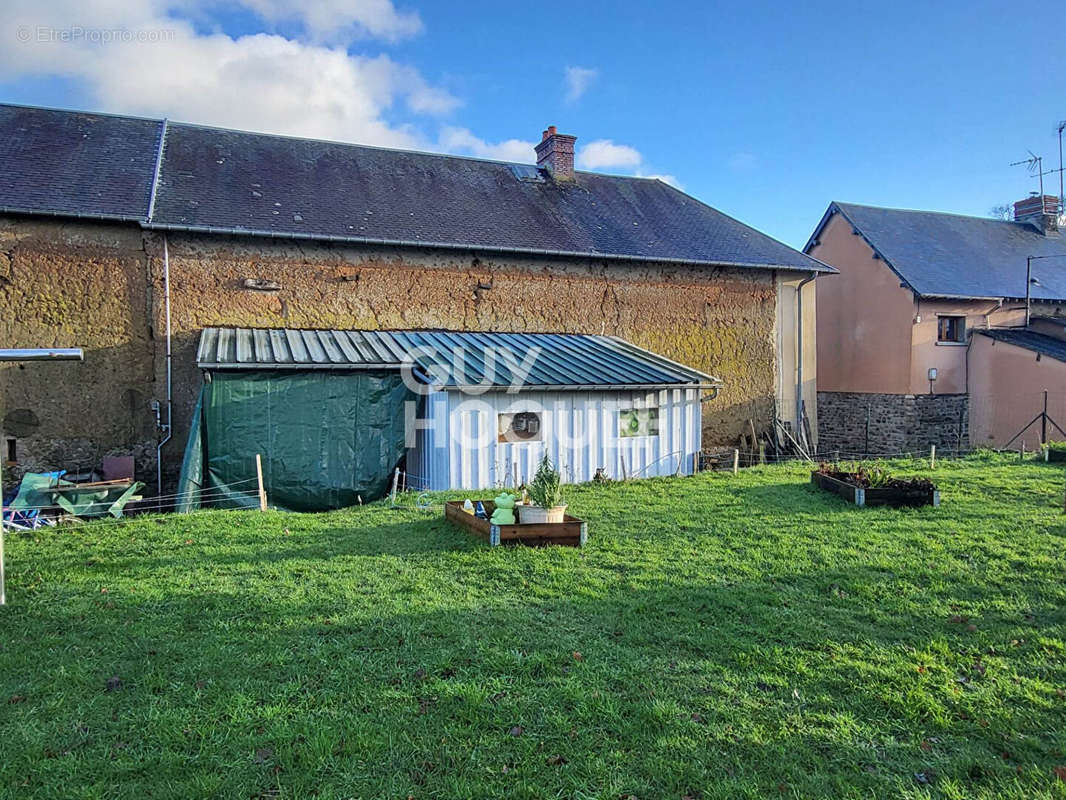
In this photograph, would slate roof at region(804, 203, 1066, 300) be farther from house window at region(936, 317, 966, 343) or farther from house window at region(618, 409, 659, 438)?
house window at region(618, 409, 659, 438)

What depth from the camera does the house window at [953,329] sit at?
62.5ft

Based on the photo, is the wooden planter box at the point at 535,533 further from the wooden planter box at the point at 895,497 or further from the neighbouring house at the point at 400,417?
the wooden planter box at the point at 895,497

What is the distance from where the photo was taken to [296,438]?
11.0 metres

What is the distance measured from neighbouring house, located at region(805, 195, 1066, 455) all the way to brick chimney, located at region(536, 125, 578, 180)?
8.71 metres

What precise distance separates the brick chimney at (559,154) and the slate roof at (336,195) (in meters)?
0.32

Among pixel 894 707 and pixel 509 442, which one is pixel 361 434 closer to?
pixel 509 442

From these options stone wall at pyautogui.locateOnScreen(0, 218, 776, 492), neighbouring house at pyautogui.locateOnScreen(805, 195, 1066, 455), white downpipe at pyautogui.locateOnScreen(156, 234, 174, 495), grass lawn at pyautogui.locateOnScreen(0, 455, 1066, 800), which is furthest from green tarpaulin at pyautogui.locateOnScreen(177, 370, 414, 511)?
neighbouring house at pyautogui.locateOnScreen(805, 195, 1066, 455)

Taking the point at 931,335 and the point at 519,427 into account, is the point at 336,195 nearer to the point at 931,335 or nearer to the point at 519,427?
the point at 519,427

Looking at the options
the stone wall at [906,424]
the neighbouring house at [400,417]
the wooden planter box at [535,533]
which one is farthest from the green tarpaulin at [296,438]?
the stone wall at [906,424]

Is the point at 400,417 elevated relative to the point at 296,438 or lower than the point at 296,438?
elevated

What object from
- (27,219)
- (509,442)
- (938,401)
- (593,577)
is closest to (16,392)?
(27,219)

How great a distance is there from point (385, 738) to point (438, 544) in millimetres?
3796

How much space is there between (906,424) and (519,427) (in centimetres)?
1255

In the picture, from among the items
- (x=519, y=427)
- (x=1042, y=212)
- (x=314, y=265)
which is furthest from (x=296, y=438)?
(x=1042, y=212)
